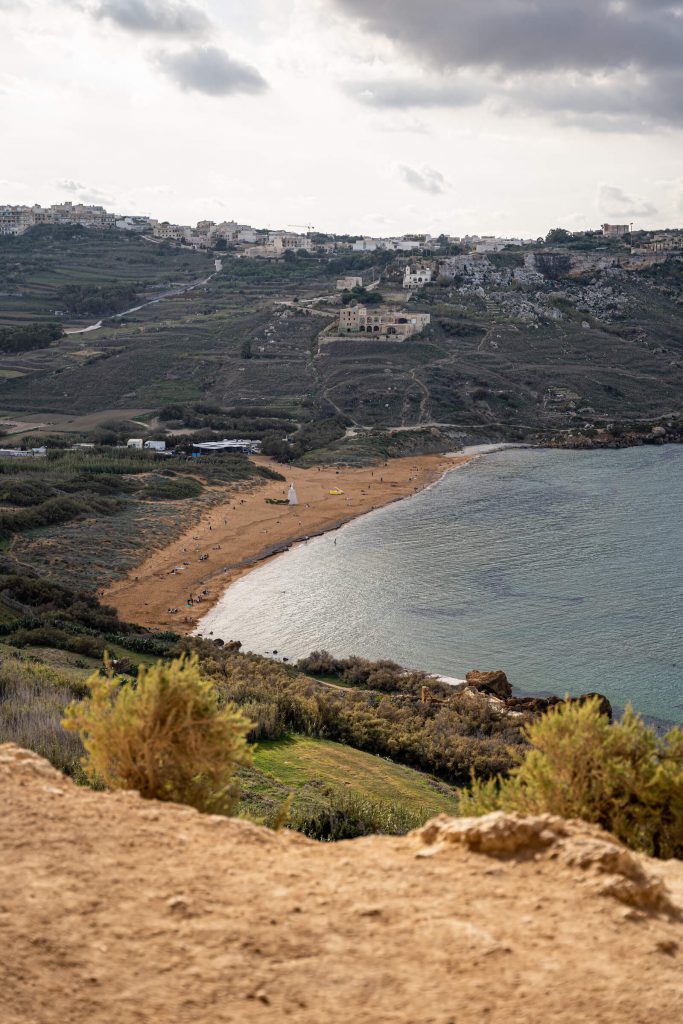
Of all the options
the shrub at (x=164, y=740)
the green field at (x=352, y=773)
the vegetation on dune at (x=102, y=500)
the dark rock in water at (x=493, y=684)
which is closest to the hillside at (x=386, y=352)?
the vegetation on dune at (x=102, y=500)

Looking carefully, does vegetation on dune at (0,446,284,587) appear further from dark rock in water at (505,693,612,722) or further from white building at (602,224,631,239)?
white building at (602,224,631,239)

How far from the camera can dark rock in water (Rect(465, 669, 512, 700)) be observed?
27938mm

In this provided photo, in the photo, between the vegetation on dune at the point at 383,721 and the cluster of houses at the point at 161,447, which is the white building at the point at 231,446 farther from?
the vegetation on dune at the point at 383,721

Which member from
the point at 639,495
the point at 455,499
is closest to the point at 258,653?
the point at 455,499

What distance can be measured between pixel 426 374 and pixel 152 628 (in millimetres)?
58190

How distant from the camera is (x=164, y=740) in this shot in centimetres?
1031

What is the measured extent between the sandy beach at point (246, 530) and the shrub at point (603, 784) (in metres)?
25.3

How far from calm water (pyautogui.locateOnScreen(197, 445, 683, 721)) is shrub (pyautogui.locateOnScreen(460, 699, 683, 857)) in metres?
18.0

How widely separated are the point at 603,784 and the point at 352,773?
32.5 feet

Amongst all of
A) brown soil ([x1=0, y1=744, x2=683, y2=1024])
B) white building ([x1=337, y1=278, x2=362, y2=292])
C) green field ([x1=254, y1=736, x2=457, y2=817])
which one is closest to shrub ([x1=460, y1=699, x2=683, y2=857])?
brown soil ([x1=0, y1=744, x2=683, y2=1024])

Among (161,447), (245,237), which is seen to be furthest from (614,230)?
(161,447)

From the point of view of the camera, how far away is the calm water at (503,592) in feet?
104

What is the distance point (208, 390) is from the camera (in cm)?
8631

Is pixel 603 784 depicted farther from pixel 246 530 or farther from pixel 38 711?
pixel 246 530
